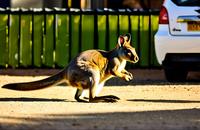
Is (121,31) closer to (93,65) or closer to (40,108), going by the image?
(93,65)

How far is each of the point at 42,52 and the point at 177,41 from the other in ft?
14.9

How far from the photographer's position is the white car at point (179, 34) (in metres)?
13.0

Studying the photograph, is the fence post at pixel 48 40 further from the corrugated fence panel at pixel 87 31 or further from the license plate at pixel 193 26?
the license plate at pixel 193 26

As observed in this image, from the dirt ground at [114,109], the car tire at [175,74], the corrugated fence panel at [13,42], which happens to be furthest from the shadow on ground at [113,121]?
the corrugated fence panel at [13,42]

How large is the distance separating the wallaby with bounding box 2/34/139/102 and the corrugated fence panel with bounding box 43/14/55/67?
5.52m

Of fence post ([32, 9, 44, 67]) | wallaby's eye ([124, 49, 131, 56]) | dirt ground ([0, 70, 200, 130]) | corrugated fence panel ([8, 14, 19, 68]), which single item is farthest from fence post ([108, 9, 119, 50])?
wallaby's eye ([124, 49, 131, 56])

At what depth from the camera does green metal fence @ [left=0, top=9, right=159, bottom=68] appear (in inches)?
661

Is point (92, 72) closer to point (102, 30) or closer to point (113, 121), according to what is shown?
point (113, 121)

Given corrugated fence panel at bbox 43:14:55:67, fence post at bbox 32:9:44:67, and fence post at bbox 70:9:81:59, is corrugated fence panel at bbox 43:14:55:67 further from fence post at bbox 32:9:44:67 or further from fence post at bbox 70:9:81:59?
fence post at bbox 70:9:81:59

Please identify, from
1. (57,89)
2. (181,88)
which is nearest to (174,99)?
(181,88)

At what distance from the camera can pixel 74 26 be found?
16844 millimetres

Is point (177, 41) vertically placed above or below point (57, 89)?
above

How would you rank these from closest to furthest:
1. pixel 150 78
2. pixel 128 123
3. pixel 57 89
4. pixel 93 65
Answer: pixel 128 123
pixel 93 65
pixel 57 89
pixel 150 78

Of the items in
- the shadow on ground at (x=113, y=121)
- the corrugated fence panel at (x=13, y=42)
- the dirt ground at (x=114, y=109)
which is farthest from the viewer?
the corrugated fence panel at (x=13, y=42)
